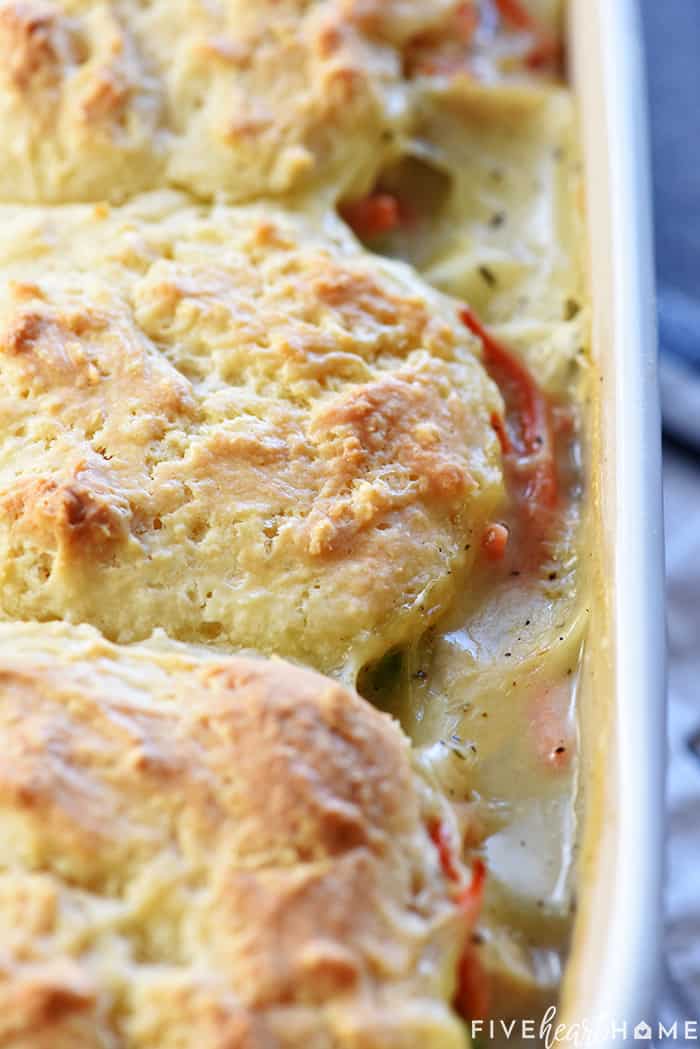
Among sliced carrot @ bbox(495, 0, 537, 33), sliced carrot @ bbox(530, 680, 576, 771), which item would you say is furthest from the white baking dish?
sliced carrot @ bbox(495, 0, 537, 33)

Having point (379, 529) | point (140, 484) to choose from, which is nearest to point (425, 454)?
point (379, 529)

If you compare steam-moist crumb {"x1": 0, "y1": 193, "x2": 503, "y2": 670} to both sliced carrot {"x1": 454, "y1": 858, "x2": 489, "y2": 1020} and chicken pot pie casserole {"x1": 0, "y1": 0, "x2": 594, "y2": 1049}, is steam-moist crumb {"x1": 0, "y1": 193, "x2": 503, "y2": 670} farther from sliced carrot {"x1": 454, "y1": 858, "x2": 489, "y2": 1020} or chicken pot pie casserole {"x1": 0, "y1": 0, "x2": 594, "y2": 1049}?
sliced carrot {"x1": 454, "y1": 858, "x2": 489, "y2": 1020}

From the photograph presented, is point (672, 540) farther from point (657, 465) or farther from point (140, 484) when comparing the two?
point (140, 484)

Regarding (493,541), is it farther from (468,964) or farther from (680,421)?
(680,421)

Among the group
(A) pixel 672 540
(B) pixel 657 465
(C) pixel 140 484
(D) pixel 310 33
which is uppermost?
(D) pixel 310 33

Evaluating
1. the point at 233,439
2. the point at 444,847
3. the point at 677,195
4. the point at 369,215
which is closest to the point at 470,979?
the point at 444,847

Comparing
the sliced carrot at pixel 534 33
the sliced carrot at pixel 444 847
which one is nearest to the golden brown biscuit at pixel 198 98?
the sliced carrot at pixel 534 33
